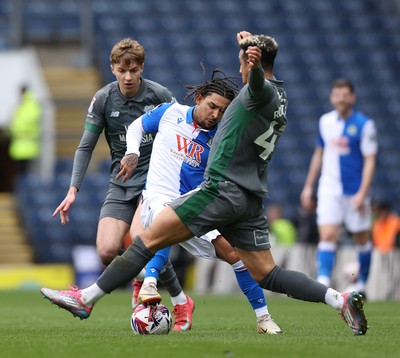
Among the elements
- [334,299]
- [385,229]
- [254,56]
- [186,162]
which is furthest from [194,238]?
[385,229]

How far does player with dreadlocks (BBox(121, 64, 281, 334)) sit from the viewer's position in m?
7.60

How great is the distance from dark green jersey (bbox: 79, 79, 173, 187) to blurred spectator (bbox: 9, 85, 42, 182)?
12.5 metres

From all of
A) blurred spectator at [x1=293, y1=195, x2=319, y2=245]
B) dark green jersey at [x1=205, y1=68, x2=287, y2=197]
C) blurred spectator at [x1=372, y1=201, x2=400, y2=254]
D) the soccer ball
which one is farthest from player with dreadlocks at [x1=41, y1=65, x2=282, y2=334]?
blurred spectator at [x1=293, y1=195, x2=319, y2=245]

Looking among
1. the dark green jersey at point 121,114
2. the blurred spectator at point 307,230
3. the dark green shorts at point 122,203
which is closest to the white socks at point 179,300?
the dark green shorts at point 122,203

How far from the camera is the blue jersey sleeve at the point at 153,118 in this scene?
7.88m

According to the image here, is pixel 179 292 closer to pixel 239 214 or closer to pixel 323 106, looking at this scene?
pixel 239 214

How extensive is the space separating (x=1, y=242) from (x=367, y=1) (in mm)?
11402

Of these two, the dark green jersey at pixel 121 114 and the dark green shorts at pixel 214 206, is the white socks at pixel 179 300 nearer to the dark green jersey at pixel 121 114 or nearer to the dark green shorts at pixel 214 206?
the dark green jersey at pixel 121 114

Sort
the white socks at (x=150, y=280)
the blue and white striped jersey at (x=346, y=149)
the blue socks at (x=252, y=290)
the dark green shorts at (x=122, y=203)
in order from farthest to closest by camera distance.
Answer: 1. the blue and white striped jersey at (x=346, y=149)
2. the dark green shorts at (x=122, y=203)
3. the blue socks at (x=252, y=290)
4. the white socks at (x=150, y=280)

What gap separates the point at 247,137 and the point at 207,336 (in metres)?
1.34

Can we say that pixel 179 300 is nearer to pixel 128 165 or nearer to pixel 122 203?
pixel 122 203

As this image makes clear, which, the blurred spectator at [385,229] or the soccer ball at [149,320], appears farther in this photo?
the blurred spectator at [385,229]

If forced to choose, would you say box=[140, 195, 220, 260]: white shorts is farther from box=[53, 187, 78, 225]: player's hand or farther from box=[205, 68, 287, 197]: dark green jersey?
box=[205, 68, 287, 197]: dark green jersey

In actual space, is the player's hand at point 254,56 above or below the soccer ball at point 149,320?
above
